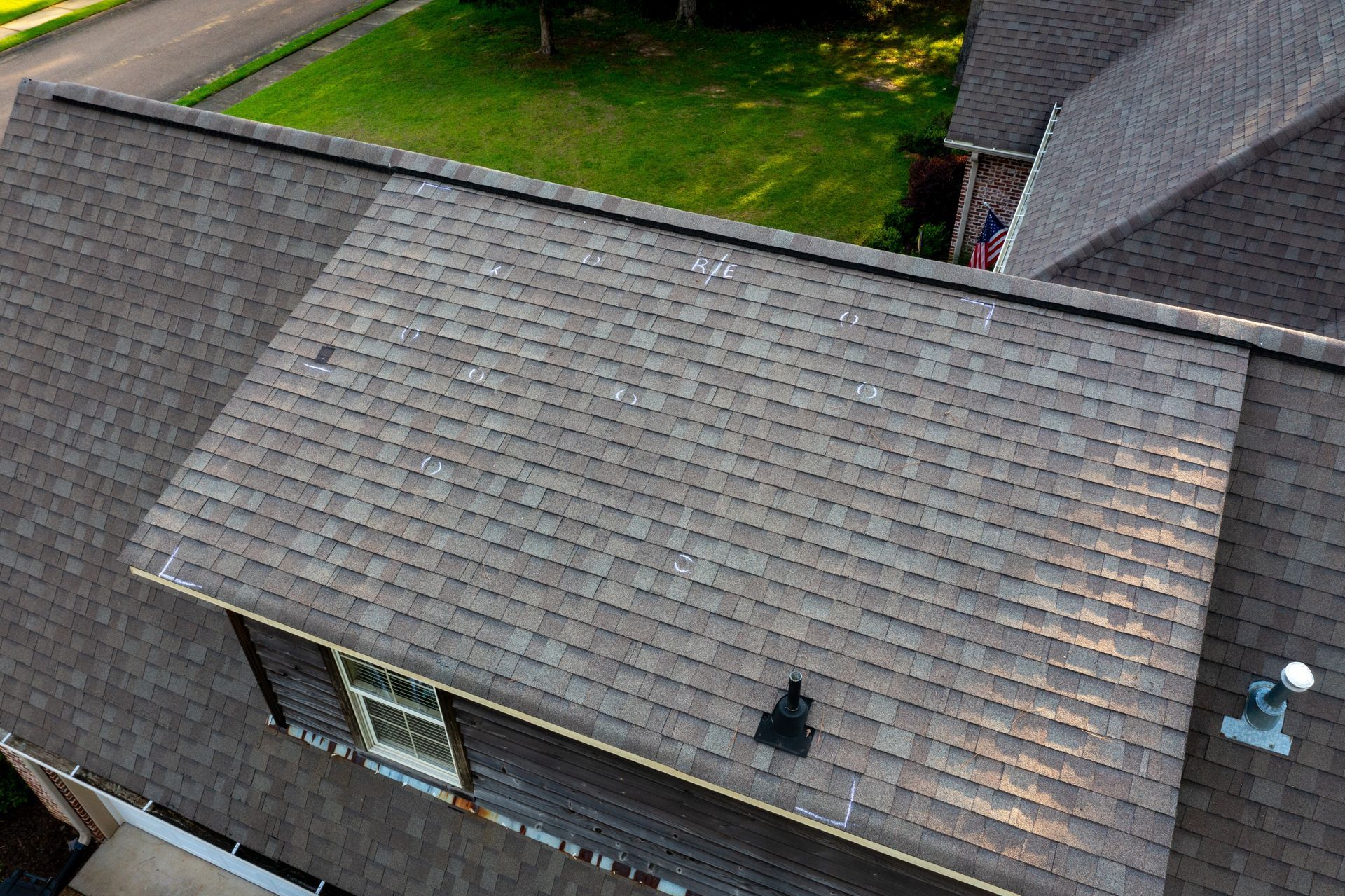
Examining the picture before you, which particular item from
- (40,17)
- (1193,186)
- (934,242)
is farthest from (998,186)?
(40,17)

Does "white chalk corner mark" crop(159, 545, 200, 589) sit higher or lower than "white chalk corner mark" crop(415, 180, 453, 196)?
lower

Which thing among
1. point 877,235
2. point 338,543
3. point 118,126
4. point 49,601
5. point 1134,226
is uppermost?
point 118,126

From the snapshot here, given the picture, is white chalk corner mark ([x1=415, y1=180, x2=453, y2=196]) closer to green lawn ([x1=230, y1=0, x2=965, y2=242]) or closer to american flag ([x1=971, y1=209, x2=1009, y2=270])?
american flag ([x1=971, y1=209, x2=1009, y2=270])

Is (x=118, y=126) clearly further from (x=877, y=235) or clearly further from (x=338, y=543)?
(x=877, y=235)

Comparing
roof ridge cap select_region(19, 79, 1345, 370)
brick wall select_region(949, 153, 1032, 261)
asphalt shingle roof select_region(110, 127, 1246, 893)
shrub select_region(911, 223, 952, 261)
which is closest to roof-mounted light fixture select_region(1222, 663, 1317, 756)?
asphalt shingle roof select_region(110, 127, 1246, 893)

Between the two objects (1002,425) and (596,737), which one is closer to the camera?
(596,737)

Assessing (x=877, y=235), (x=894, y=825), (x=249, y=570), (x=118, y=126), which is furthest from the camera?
(x=877, y=235)

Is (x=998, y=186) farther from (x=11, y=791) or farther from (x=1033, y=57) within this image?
(x=11, y=791)

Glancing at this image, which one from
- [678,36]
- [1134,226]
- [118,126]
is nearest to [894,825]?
[1134,226]
